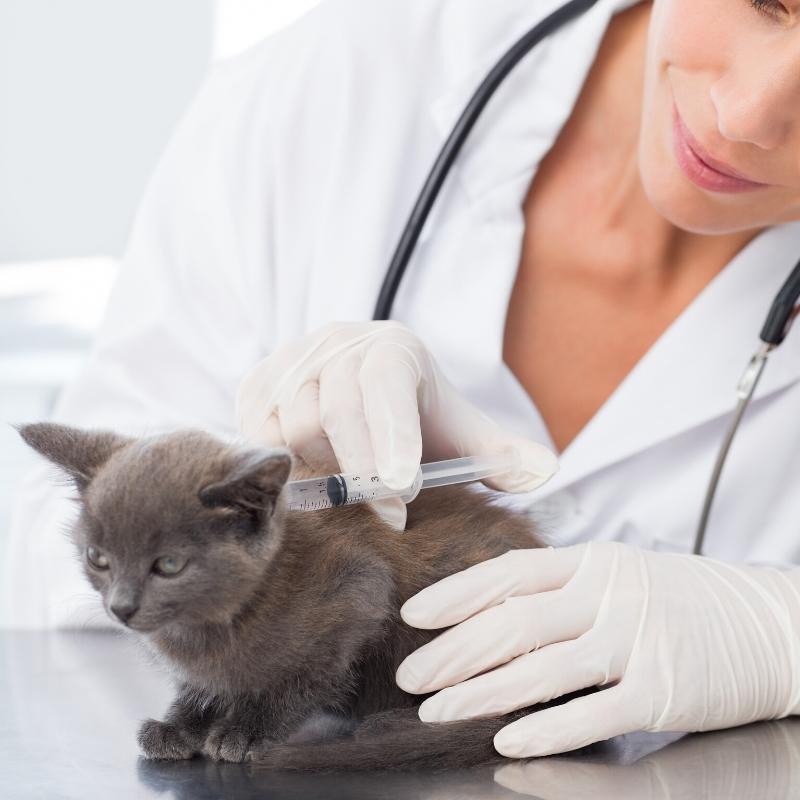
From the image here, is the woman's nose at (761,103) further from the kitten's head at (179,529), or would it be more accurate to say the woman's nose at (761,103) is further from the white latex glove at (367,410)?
the kitten's head at (179,529)

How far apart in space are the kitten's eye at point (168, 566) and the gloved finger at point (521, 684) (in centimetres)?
29

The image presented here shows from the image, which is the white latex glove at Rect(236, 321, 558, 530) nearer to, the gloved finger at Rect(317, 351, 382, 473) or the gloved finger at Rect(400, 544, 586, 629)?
the gloved finger at Rect(317, 351, 382, 473)

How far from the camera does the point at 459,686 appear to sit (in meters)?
1.03

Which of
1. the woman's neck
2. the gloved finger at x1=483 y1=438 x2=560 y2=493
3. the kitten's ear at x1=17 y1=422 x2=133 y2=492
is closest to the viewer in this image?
the kitten's ear at x1=17 y1=422 x2=133 y2=492

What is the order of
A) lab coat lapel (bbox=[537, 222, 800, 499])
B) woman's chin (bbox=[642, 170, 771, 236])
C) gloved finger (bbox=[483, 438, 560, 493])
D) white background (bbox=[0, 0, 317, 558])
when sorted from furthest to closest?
white background (bbox=[0, 0, 317, 558]) → lab coat lapel (bbox=[537, 222, 800, 499]) → woman's chin (bbox=[642, 170, 771, 236]) → gloved finger (bbox=[483, 438, 560, 493])

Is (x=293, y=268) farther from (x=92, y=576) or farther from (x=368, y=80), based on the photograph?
(x=92, y=576)

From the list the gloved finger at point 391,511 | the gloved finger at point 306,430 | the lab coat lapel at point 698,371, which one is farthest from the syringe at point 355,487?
the lab coat lapel at point 698,371

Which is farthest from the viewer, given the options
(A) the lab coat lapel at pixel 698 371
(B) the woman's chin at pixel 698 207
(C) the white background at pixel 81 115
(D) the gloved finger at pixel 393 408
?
(C) the white background at pixel 81 115

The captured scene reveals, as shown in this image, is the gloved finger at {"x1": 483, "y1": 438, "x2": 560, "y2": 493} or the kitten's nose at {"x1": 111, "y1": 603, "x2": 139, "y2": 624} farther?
the gloved finger at {"x1": 483, "y1": 438, "x2": 560, "y2": 493}

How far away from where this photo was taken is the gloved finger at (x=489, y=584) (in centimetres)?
104

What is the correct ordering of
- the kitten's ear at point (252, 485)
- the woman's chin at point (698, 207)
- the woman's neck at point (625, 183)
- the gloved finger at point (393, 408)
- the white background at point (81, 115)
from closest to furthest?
the kitten's ear at point (252, 485), the gloved finger at point (393, 408), the woman's chin at point (698, 207), the woman's neck at point (625, 183), the white background at point (81, 115)

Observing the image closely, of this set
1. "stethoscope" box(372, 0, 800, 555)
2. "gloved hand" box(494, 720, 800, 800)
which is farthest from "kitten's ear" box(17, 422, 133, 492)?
"stethoscope" box(372, 0, 800, 555)

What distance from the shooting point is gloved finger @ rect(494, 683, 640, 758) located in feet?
3.18

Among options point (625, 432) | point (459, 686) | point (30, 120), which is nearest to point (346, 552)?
point (459, 686)
